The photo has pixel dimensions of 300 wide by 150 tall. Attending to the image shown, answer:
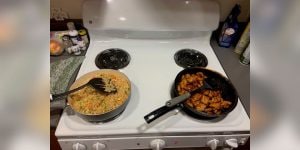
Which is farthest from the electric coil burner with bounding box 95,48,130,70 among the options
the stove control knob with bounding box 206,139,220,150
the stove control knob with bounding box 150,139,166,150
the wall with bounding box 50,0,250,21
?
the stove control knob with bounding box 206,139,220,150

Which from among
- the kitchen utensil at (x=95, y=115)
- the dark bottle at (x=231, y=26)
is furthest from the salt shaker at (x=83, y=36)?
the dark bottle at (x=231, y=26)

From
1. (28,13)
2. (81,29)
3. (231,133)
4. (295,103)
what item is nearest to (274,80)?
(295,103)

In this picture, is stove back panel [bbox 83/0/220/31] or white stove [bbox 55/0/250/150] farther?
stove back panel [bbox 83/0/220/31]

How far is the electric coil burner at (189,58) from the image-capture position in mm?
1013

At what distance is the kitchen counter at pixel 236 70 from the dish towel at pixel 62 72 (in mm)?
646

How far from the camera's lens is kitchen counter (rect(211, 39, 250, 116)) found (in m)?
0.88

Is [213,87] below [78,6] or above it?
below

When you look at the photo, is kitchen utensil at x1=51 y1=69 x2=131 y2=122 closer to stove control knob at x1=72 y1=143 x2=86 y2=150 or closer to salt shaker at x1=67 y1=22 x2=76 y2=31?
stove control knob at x1=72 y1=143 x2=86 y2=150

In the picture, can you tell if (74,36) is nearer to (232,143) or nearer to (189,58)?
(189,58)

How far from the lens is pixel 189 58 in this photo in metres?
1.05

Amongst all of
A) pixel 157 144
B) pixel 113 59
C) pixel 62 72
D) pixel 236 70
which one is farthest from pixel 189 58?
Answer: pixel 62 72

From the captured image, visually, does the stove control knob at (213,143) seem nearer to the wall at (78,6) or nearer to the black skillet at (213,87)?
the black skillet at (213,87)

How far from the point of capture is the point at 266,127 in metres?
0.31

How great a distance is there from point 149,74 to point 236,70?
39 centimetres
